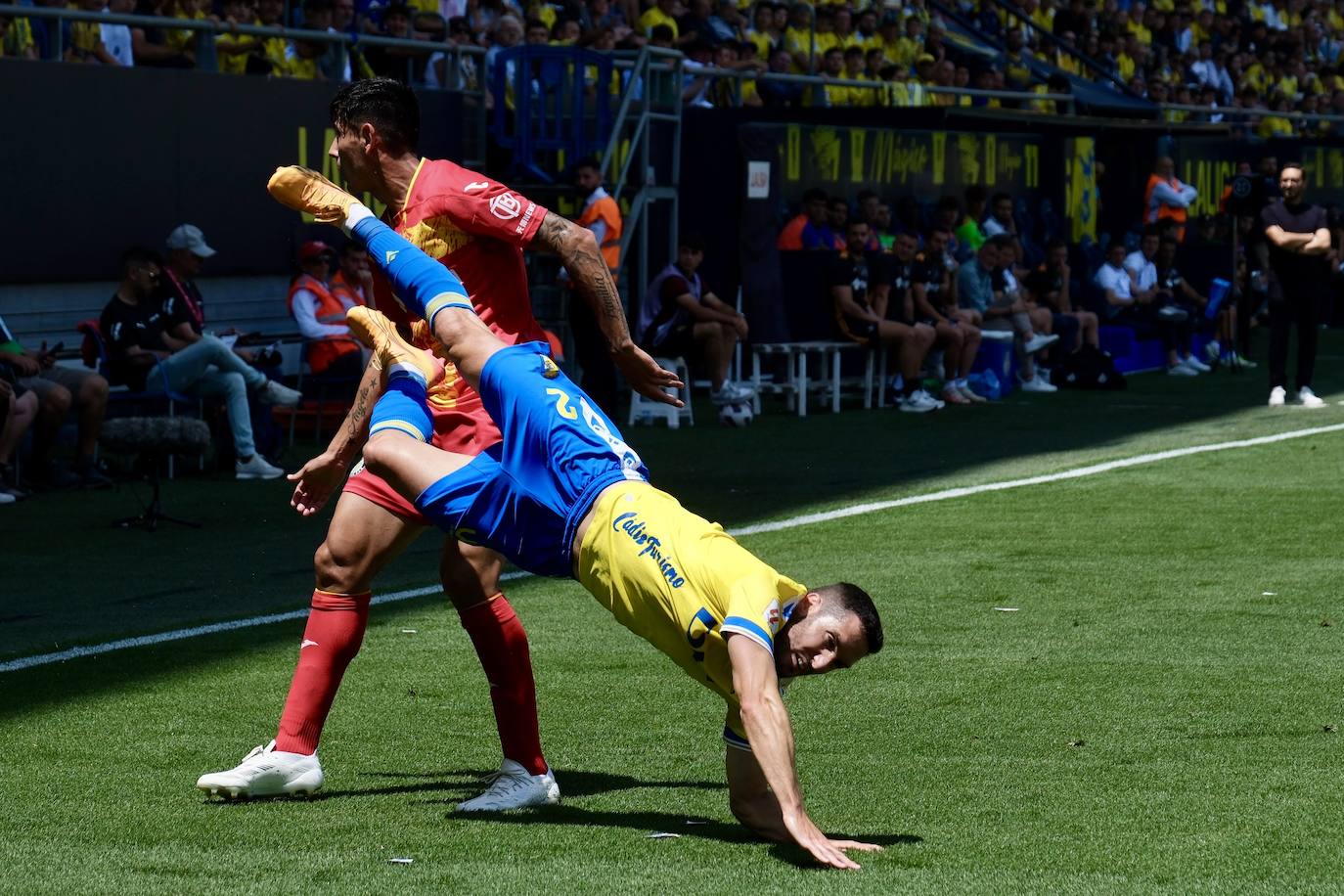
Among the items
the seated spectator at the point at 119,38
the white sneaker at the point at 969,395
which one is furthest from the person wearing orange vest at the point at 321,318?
the white sneaker at the point at 969,395

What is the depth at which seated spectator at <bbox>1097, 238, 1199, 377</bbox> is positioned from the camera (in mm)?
22250

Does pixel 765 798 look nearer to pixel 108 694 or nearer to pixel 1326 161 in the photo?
pixel 108 694

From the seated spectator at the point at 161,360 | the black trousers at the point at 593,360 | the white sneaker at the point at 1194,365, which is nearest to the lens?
the seated spectator at the point at 161,360

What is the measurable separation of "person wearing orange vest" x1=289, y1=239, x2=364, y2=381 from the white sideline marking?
4833 mm

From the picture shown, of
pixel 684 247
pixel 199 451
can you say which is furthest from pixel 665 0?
pixel 199 451

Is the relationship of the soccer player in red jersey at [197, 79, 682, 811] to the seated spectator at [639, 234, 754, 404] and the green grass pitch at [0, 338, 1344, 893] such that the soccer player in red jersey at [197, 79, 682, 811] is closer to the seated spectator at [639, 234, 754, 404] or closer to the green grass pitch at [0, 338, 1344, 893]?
the green grass pitch at [0, 338, 1344, 893]

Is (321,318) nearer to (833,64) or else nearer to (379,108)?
(379,108)

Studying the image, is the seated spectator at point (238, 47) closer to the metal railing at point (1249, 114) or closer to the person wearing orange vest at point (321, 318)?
the person wearing orange vest at point (321, 318)

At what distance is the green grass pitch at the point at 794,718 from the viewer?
5008 mm

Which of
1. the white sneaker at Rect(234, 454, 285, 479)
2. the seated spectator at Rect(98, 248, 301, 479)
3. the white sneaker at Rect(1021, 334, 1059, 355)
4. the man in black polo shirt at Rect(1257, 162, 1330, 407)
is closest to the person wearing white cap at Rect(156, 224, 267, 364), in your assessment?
the seated spectator at Rect(98, 248, 301, 479)

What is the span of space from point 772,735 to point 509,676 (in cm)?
126

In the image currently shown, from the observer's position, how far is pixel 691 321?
57.1ft

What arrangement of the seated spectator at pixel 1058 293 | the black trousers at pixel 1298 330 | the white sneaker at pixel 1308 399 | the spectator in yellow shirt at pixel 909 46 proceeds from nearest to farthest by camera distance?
the black trousers at pixel 1298 330 → the white sneaker at pixel 1308 399 → the seated spectator at pixel 1058 293 → the spectator in yellow shirt at pixel 909 46

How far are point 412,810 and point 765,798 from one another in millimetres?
976
